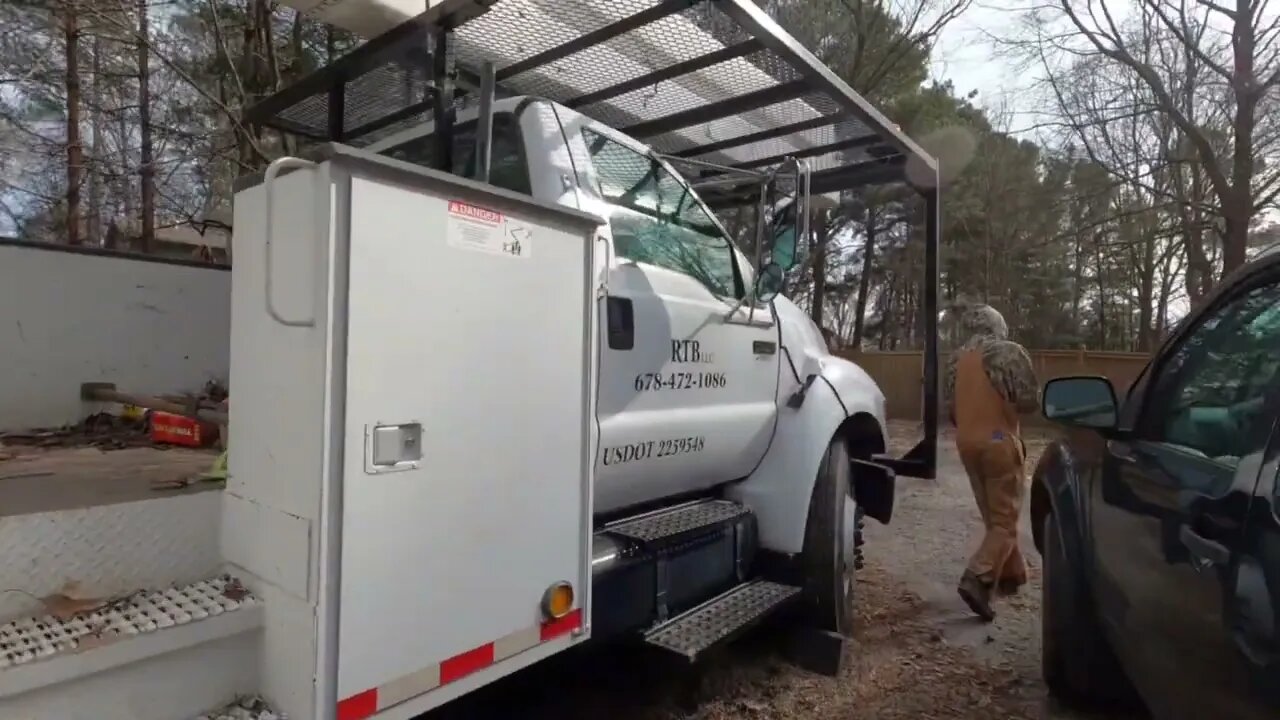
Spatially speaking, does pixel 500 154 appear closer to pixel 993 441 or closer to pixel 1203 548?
pixel 1203 548

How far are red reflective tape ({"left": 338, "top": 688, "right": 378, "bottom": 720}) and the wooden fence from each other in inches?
658

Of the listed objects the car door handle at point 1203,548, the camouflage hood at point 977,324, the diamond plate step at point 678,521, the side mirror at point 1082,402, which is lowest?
the diamond plate step at point 678,521

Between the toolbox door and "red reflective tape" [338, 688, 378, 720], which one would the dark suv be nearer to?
the toolbox door

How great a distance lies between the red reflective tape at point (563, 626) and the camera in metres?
2.26

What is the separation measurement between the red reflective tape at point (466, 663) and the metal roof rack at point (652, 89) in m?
1.55

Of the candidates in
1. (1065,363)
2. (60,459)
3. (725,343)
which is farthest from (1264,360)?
(1065,363)

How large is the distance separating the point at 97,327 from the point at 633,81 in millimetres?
2398

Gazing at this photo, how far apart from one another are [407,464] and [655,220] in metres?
1.88

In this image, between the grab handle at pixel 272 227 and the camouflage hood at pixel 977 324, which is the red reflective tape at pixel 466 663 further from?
the camouflage hood at pixel 977 324

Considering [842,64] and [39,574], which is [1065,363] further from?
[39,574]

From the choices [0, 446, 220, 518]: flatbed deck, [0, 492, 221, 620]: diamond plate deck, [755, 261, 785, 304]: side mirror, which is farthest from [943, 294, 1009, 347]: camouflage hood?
[0, 492, 221, 620]: diamond plate deck

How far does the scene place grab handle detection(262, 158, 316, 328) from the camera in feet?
5.74

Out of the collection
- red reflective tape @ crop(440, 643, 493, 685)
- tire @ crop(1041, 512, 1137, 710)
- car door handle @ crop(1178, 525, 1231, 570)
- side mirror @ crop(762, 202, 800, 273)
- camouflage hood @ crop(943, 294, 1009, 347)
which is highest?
side mirror @ crop(762, 202, 800, 273)

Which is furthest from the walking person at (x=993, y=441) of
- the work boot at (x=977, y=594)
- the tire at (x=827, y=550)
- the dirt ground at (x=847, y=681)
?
the tire at (x=827, y=550)
